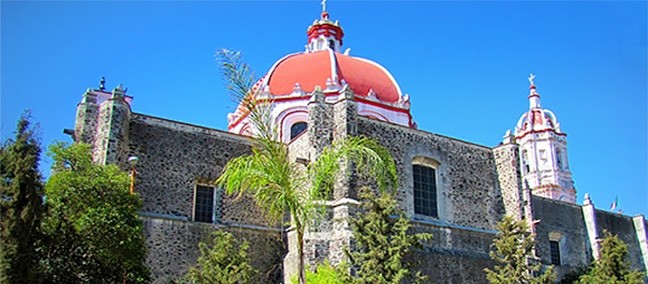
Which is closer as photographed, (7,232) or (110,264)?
(7,232)

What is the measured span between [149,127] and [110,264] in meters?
7.08

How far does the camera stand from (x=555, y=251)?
26297 millimetres

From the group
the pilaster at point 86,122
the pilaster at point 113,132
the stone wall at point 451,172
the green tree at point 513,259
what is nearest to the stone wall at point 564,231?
the stone wall at point 451,172

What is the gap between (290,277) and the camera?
62.3 ft

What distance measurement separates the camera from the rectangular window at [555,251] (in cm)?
2605

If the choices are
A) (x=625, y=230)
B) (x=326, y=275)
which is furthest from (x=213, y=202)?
(x=625, y=230)

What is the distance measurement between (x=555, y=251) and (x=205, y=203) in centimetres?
1373

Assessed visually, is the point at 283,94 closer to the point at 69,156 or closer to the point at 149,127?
the point at 149,127

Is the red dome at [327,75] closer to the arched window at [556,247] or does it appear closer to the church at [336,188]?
the church at [336,188]

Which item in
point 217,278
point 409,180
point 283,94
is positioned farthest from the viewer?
point 283,94

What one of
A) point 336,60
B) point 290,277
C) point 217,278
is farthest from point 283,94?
point 217,278

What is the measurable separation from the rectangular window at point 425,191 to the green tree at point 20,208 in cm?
1225

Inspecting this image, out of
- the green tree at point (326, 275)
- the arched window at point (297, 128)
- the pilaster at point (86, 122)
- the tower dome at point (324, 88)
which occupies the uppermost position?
the tower dome at point (324, 88)

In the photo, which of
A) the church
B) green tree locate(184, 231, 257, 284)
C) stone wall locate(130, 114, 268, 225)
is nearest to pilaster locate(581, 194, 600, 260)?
the church
